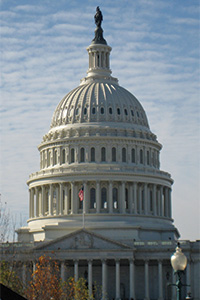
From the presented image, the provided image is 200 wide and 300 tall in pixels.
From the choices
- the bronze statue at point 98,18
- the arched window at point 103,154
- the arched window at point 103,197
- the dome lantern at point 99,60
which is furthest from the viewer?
the bronze statue at point 98,18

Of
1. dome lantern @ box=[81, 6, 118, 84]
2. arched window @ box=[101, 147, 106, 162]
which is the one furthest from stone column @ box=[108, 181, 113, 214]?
dome lantern @ box=[81, 6, 118, 84]

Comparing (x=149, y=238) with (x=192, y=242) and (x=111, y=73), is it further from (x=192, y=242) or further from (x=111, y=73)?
(x=111, y=73)

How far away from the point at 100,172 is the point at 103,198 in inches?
209

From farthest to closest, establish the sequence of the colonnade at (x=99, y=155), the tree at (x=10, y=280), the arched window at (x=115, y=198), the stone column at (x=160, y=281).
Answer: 1. the colonnade at (x=99, y=155)
2. the arched window at (x=115, y=198)
3. the stone column at (x=160, y=281)
4. the tree at (x=10, y=280)

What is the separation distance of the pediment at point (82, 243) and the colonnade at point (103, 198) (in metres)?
14.2

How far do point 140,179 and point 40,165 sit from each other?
22.4m

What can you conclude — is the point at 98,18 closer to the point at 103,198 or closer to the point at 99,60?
the point at 99,60

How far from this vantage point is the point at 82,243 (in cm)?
12175

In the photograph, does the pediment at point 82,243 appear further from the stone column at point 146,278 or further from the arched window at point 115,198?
the arched window at point 115,198

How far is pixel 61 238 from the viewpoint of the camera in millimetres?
121875

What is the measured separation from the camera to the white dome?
14438cm

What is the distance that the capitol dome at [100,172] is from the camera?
445ft

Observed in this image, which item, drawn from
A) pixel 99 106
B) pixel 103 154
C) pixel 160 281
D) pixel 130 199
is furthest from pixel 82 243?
pixel 99 106

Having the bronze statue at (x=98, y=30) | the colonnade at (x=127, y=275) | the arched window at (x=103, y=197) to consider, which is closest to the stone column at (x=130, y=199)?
the arched window at (x=103, y=197)
